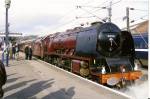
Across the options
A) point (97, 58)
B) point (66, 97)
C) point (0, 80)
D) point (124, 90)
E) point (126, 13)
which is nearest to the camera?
point (0, 80)

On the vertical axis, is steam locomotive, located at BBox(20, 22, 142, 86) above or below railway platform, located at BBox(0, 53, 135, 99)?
above

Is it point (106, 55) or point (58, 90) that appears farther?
point (106, 55)

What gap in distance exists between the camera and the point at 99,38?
17.3 metres

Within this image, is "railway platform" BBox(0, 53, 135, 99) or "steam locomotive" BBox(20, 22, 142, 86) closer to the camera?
"railway platform" BBox(0, 53, 135, 99)

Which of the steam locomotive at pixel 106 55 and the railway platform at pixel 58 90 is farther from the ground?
the steam locomotive at pixel 106 55

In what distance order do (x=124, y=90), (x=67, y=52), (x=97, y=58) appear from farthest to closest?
1. (x=67, y=52)
2. (x=97, y=58)
3. (x=124, y=90)

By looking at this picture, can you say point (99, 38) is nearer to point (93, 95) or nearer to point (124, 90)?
point (124, 90)

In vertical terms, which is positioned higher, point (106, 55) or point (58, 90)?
point (106, 55)

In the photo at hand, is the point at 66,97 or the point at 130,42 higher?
the point at 130,42

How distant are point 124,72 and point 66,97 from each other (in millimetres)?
4496

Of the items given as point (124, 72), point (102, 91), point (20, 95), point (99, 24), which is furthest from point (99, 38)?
point (20, 95)

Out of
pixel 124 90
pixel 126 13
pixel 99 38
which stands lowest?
pixel 124 90

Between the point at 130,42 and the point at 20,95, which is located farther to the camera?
the point at 130,42

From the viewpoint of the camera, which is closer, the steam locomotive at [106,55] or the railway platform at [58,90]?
the railway platform at [58,90]
